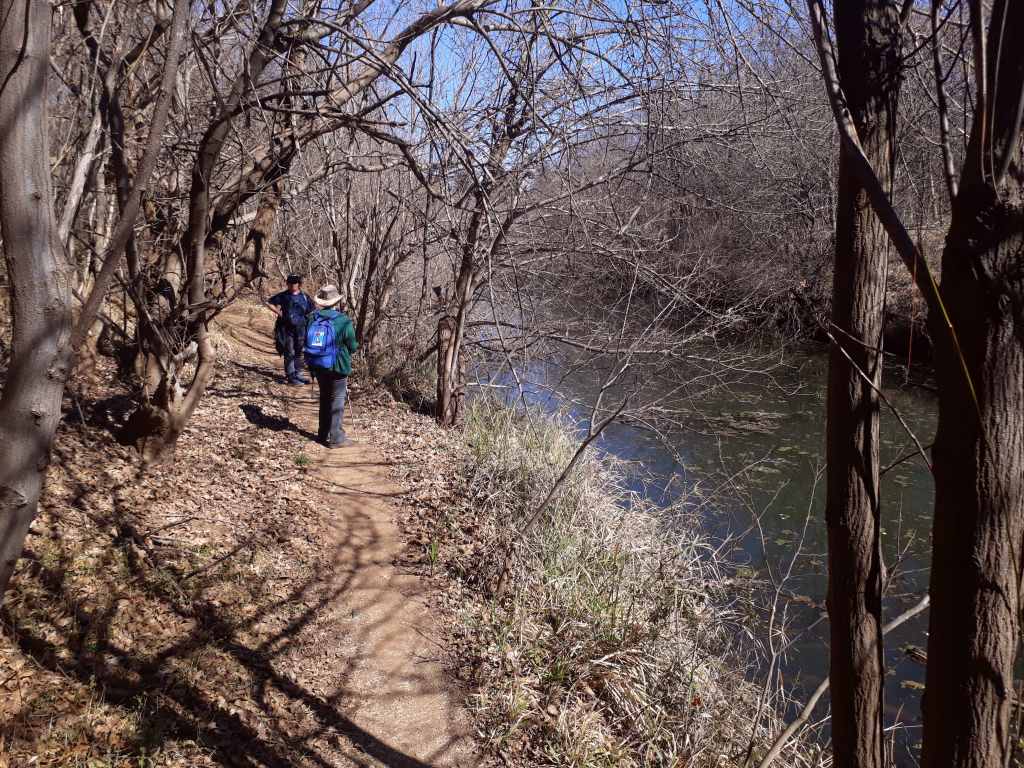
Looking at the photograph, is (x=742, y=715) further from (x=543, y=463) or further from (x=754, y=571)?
(x=543, y=463)

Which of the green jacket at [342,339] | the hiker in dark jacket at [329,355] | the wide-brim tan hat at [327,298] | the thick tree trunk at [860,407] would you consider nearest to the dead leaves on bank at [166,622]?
the hiker in dark jacket at [329,355]

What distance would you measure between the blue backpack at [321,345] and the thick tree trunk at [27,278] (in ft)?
17.9

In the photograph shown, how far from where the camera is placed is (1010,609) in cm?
166

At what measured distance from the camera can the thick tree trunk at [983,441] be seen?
1.58 m

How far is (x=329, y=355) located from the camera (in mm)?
7594

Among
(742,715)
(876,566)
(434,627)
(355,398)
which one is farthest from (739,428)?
(876,566)

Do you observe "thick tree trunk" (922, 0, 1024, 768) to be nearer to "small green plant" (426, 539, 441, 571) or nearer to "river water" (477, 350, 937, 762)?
"river water" (477, 350, 937, 762)

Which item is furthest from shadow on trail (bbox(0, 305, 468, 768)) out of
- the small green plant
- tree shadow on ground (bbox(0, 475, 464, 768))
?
the small green plant

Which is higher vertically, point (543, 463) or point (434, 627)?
point (543, 463)

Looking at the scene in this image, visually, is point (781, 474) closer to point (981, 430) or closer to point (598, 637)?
point (598, 637)

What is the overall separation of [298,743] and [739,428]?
9.65m

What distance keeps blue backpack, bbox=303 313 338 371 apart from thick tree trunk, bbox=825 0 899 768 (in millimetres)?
6143

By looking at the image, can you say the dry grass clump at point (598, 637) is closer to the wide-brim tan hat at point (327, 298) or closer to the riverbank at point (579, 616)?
the riverbank at point (579, 616)

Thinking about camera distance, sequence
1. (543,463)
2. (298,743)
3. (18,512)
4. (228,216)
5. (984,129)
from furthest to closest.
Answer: (543,463) < (228,216) < (298,743) < (18,512) < (984,129)
